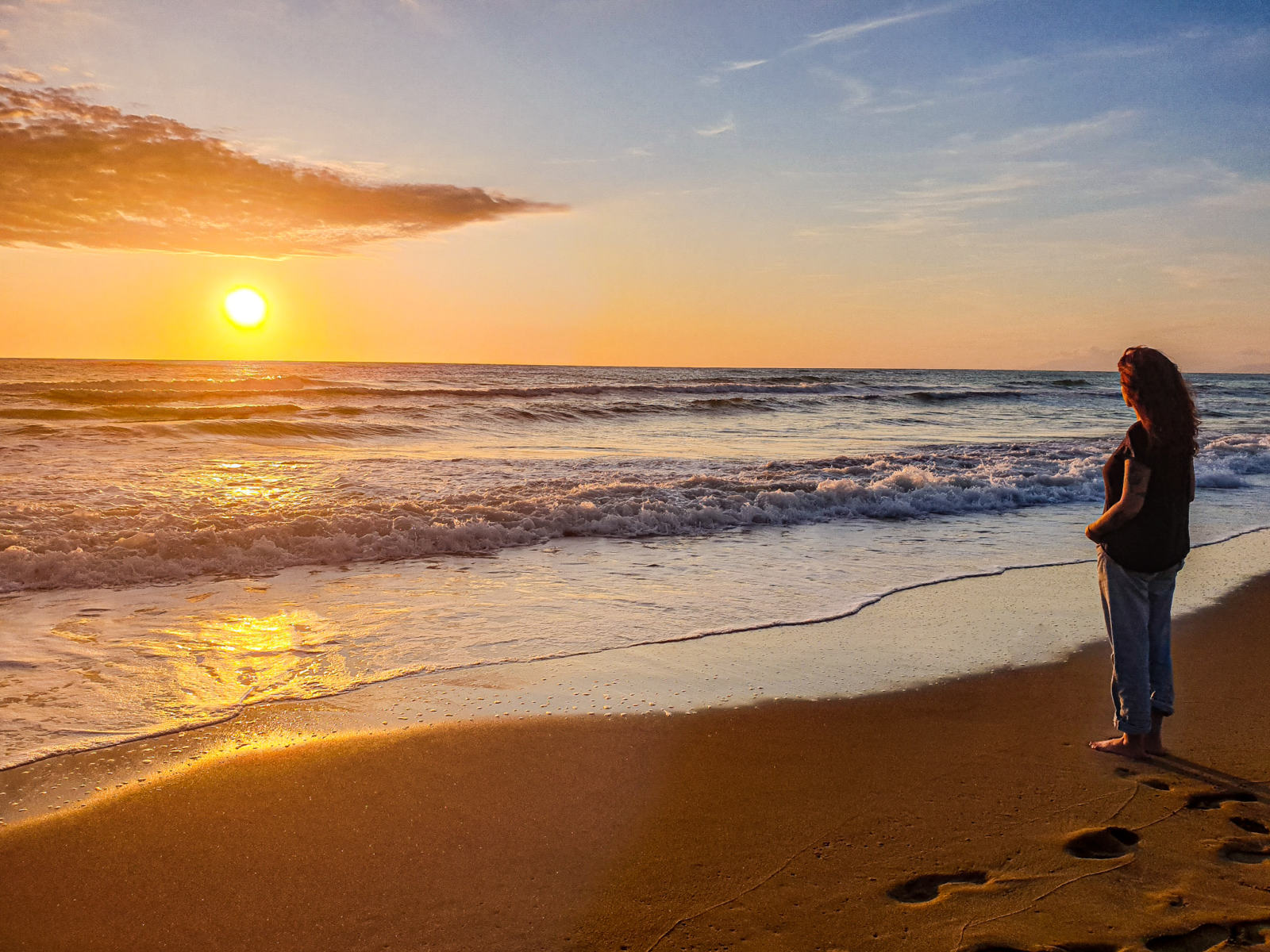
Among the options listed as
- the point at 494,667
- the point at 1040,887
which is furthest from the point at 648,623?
the point at 1040,887

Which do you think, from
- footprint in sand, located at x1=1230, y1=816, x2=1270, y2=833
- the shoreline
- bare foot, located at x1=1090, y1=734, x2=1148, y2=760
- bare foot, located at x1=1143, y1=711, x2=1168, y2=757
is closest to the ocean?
the shoreline

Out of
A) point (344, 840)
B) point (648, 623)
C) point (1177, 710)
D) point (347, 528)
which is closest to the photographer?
point (344, 840)

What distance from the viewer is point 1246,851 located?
3117 millimetres

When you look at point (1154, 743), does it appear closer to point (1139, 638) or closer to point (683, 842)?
point (1139, 638)

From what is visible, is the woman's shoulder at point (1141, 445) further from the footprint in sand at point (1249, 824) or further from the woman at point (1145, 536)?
the footprint in sand at point (1249, 824)

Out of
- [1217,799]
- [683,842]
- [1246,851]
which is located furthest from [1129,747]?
[683,842]

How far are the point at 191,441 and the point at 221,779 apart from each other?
17.6 meters

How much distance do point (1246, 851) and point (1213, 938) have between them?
2.34ft

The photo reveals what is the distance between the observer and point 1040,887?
2.89 meters

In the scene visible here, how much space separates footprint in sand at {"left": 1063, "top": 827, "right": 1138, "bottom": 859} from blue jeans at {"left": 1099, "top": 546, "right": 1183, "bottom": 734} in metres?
0.85

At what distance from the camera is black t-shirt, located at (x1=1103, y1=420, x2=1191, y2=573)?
398cm

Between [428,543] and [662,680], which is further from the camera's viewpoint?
[428,543]

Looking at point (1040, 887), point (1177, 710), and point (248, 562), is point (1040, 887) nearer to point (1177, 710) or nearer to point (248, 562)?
point (1177, 710)

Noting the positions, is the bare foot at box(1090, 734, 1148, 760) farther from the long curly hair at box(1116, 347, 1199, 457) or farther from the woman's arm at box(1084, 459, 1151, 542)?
the long curly hair at box(1116, 347, 1199, 457)
